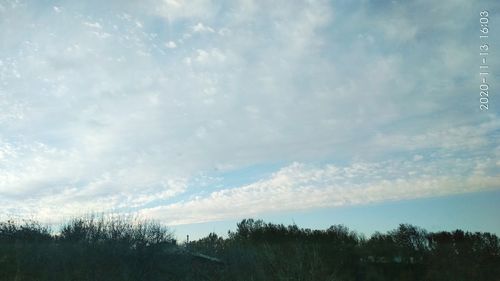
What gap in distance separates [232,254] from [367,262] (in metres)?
10.0

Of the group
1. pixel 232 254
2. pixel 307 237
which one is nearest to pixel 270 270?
pixel 232 254

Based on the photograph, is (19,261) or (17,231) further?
(17,231)

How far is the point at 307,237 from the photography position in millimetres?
35156

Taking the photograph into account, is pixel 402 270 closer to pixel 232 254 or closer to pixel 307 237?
pixel 307 237

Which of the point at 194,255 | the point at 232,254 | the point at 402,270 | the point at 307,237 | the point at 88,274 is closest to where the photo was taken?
the point at 88,274

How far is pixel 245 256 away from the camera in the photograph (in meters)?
25.2

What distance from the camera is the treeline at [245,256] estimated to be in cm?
1920

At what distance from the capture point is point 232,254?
25.4 meters

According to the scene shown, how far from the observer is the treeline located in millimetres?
19203

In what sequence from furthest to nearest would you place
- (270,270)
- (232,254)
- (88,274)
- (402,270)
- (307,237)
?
(307,237), (402,270), (232,254), (270,270), (88,274)

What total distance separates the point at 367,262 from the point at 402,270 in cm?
230

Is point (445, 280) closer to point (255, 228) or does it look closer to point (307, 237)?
point (307, 237)

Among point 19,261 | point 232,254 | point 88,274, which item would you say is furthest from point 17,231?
point 232,254

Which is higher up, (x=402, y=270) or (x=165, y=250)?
(x=165, y=250)
